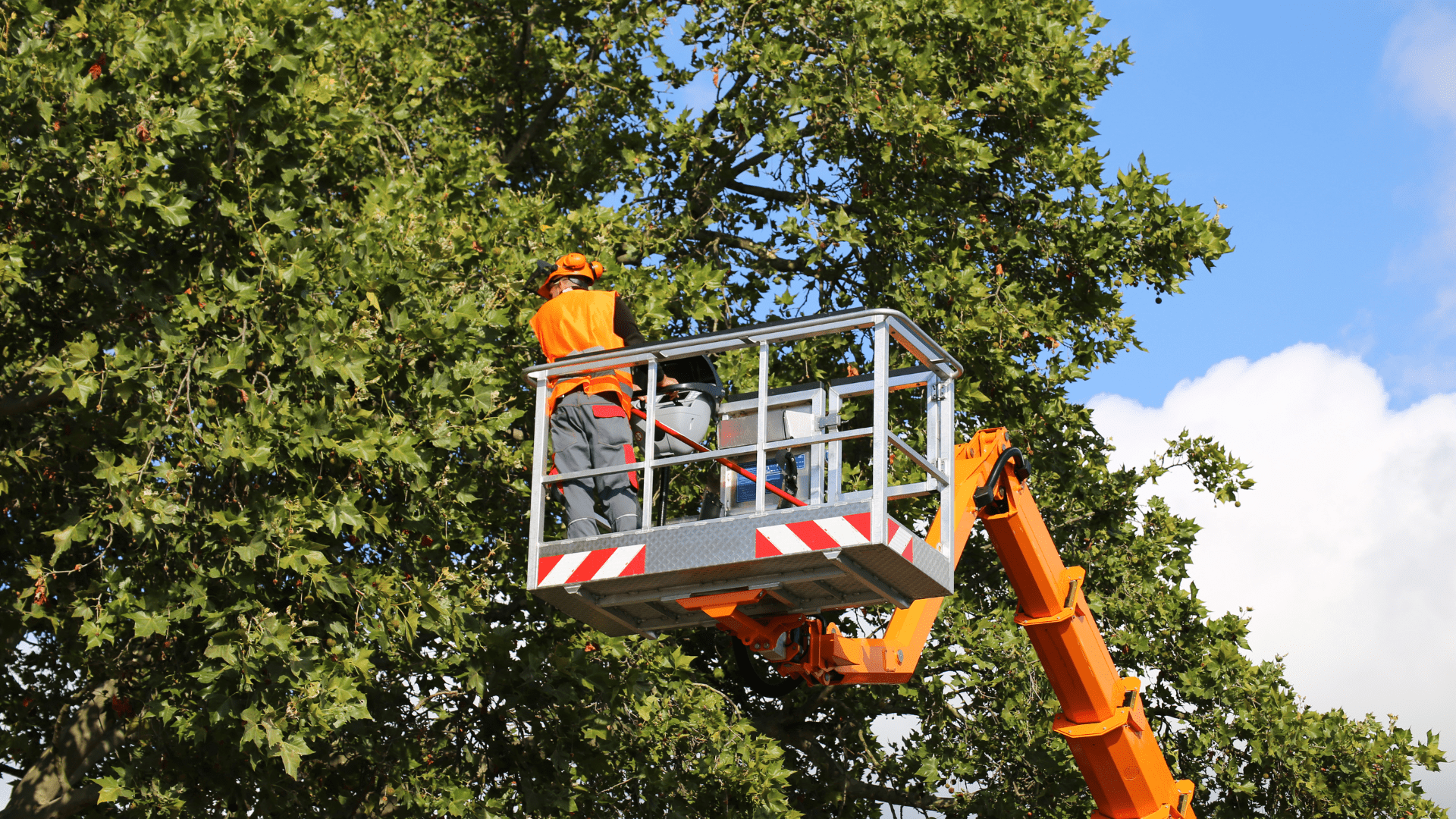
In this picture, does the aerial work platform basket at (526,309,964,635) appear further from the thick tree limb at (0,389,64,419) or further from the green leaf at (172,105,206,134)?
the thick tree limb at (0,389,64,419)

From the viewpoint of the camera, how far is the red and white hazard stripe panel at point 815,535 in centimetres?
696

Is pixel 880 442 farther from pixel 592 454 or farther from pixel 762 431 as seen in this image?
pixel 592 454

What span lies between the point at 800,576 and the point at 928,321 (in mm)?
6583

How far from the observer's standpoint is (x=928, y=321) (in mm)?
13438

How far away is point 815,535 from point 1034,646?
9.82ft

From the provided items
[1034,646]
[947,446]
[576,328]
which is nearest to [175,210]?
[576,328]

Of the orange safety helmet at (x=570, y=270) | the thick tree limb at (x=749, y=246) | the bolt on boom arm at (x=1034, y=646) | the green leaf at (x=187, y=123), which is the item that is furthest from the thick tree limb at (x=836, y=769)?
the green leaf at (x=187, y=123)

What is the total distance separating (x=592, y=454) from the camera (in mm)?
7965

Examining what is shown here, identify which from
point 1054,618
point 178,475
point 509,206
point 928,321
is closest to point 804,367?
point 928,321

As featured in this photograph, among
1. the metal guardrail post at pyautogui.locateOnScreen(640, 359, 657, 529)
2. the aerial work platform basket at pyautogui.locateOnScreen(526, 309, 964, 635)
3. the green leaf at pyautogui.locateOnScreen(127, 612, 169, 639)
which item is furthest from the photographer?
the green leaf at pyautogui.locateOnScreen(127, 612, 169, 639)

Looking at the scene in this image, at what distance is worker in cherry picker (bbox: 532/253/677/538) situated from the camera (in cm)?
781

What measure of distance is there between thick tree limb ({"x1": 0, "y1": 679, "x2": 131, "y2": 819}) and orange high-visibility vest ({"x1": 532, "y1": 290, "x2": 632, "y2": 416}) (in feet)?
18.4

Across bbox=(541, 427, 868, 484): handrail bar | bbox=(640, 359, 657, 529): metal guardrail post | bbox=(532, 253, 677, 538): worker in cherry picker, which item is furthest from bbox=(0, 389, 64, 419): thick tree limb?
bbox=(640, 359, 657, 529): metal guardrail post

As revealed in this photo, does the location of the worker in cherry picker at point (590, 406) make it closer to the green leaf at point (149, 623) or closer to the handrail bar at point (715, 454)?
the handrail bar at point (715, 454)
